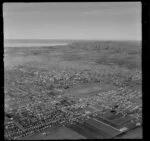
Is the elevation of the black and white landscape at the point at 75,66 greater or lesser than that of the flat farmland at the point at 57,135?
greater

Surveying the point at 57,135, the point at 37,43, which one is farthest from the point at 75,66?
the point at 57,135

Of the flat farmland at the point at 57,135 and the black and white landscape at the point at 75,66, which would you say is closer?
the flat farmland at the point at 57,135

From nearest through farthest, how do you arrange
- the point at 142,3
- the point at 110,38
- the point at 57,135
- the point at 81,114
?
1. the point at 142,3
2. the point at 57,135
3. the point at 81,114
4. the point at 110,38

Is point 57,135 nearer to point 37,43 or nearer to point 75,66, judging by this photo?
point 75,66

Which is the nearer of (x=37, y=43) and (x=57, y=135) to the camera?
(x=57, y=135)

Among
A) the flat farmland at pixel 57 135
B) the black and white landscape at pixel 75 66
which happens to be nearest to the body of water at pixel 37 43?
the black and white landscape at pixel 75 66

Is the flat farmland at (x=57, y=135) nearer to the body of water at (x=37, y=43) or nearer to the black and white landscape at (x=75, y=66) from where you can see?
the black and white landscape at (x=75, y=66)

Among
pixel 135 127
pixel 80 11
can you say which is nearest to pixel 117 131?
pixel 135 127

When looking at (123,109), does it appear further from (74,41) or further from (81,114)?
(74,41)

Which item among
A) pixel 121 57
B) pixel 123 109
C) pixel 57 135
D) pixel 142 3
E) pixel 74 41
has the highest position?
pixel 142 3
